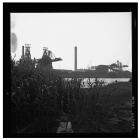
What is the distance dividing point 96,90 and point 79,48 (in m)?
0.67

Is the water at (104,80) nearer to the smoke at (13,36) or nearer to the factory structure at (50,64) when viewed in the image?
the factory structure at (50,64)

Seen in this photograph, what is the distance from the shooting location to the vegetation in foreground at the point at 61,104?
470 centimetres

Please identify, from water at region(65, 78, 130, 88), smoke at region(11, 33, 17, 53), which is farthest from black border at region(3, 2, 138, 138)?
water at region(65, 78, 130, 88)

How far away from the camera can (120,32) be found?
477 centimetres

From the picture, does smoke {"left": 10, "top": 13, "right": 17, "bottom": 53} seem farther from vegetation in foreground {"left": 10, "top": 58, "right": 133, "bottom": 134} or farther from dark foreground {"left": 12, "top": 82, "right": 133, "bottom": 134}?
dark foreground {"left": 12, "top": 82, "right": 133, "bottom": 134}

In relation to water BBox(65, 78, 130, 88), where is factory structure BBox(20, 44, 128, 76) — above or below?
above

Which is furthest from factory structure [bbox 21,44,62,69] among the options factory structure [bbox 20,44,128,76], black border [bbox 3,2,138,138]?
black border [bbox 3,2,138,138]

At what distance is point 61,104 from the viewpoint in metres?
4.71

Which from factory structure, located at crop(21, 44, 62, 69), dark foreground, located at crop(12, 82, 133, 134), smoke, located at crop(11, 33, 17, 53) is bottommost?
dark foreground, located at crop(12, 82, 133, 134)

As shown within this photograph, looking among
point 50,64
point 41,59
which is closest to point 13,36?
point 41,59

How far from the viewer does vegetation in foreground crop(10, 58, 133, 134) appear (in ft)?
15.4

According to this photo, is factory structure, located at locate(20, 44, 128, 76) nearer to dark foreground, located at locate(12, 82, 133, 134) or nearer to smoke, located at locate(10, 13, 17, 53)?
smoke, located at locate(10, 13, 17, 53)

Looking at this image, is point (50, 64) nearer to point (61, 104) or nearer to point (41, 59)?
point (41, 59)

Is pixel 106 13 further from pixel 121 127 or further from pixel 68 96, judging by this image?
pixel 121 127
